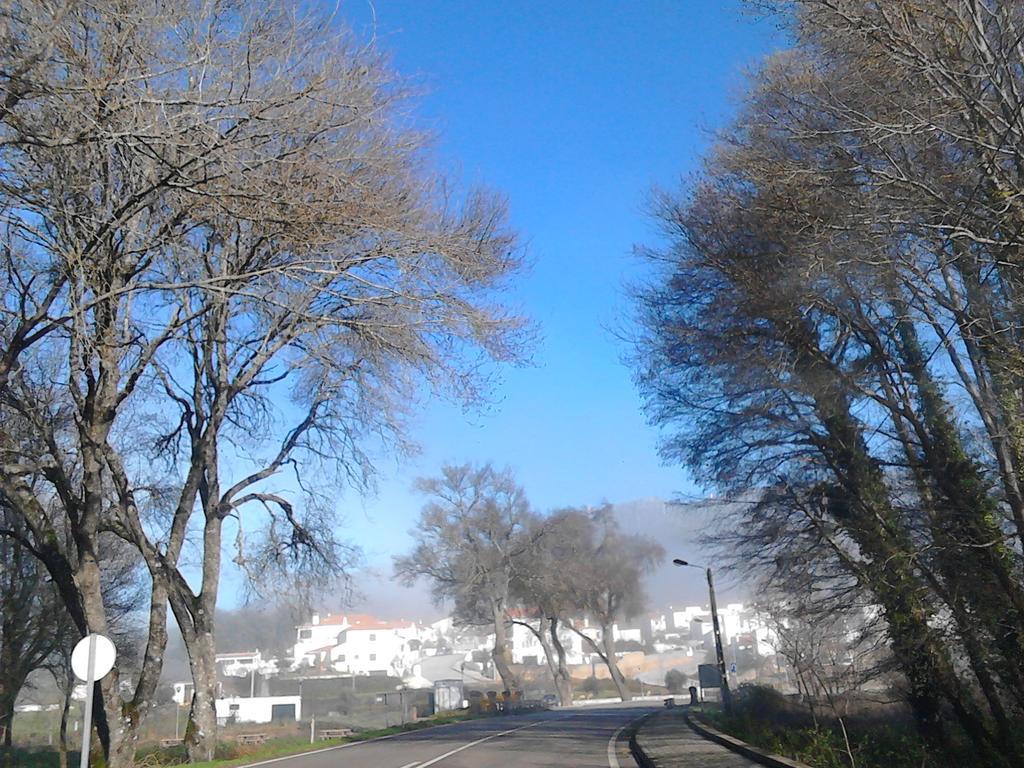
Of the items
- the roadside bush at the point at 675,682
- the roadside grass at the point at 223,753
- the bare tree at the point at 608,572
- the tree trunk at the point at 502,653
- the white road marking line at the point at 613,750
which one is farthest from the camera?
the roadside bush at the point at 675,682

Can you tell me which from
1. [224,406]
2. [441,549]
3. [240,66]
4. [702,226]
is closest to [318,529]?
[224,406]

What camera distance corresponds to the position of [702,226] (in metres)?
16.4

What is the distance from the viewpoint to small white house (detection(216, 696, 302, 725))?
131 ft

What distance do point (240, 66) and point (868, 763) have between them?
14018mm

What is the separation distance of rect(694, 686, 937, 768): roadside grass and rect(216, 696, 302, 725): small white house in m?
20.3

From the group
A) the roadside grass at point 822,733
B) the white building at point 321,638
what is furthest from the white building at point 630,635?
the roadside grass at point 822,733

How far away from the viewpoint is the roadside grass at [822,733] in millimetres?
14945

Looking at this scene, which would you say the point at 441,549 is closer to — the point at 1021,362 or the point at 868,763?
the point at 868,763

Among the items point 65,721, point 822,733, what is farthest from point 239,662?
point 822,733

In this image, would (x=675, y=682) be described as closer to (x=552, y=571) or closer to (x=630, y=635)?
(x=552, y=571)

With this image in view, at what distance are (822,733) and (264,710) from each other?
110 feet

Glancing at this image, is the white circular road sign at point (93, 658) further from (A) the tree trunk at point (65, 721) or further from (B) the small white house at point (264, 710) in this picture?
(B) the small white house at point (264, 710)

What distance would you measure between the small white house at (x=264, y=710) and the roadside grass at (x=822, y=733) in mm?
20298

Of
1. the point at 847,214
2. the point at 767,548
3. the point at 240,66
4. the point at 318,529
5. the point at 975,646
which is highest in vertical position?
the point at 240,66
